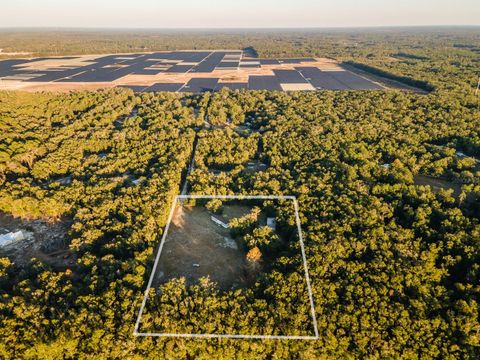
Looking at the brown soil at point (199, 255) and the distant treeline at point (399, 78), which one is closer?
the brown soil at point (199, 255)

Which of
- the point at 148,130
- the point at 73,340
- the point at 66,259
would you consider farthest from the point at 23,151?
the point at 73,340

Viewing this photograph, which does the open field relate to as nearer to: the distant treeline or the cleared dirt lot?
the distant treeline

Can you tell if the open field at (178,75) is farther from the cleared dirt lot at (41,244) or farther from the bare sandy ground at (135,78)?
the cleared dirt lot at (41,244)

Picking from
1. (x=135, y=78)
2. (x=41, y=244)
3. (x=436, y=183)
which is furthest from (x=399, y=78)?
(x=41, y=244)

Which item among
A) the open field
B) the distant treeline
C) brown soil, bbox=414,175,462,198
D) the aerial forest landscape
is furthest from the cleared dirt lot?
the distant treeline

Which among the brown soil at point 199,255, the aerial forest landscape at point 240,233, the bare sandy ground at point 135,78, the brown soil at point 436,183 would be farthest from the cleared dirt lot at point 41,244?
the bare sandy ground at point 135,78
